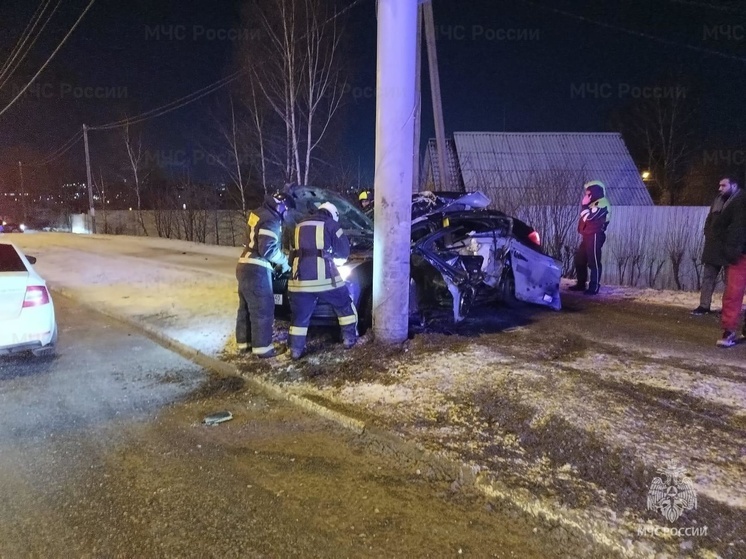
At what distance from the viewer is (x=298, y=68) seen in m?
17.1

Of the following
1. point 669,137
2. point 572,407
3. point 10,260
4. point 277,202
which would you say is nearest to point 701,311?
point 572,407

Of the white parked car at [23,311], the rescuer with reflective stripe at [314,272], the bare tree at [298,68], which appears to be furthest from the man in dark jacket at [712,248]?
the bare tree at [298,68]

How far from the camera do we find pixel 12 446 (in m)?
3.71

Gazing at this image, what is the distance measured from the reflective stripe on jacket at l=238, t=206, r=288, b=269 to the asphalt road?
137 centimetres

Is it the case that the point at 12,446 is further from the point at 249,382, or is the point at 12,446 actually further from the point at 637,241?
the point at 637,241

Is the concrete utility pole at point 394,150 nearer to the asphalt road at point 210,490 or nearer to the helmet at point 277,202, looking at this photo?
the helmet at point 277,202

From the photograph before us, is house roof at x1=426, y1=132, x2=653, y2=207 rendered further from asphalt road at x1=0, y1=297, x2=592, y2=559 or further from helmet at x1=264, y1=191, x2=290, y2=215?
asphalt road at x1=0, y1=297, x2=592, y2=559

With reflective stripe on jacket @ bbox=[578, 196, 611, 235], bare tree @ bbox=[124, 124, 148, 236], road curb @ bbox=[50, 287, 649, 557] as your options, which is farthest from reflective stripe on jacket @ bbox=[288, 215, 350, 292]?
bare tree @ bbox=[124, 124, 148, 236]

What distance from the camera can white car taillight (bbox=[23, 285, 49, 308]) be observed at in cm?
536

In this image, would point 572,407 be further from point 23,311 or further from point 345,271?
point 23,311

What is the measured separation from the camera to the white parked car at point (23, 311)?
17.1ft

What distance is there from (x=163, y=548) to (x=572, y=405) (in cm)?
298

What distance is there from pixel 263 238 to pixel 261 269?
323 mm

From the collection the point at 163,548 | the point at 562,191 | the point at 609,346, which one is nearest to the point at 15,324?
the point at 163,548
